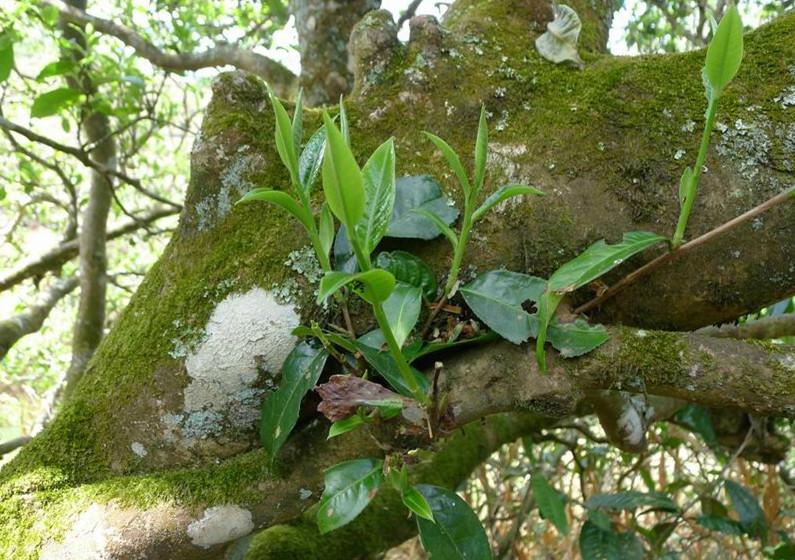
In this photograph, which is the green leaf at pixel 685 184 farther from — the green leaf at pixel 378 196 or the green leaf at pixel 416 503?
the green leaf at pixel 416 503

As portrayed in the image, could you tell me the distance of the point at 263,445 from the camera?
36.5 inches

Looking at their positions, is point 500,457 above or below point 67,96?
below

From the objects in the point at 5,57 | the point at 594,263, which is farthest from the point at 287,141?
the point at 5,57

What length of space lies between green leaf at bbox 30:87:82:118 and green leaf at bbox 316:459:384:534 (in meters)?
1.43

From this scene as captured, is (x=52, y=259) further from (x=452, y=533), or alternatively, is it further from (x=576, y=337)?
(x=576, y=337)

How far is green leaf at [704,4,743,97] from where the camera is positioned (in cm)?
76

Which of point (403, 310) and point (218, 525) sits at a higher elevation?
point (403, 310)

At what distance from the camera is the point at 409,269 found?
0.93m

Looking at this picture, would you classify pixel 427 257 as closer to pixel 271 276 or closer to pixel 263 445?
pixel 271 276

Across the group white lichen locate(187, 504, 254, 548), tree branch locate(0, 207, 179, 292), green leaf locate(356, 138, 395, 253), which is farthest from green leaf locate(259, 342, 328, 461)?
tree branch locate(0, 207, 179, 292)

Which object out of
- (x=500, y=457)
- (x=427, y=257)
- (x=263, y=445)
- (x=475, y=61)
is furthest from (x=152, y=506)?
(x=500, y=457)

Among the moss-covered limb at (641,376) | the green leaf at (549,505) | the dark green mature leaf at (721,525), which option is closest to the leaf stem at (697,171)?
the moss-covered limb at (641,376)

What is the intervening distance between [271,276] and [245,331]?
0.09 metres

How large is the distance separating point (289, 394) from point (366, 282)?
268 millimetres
